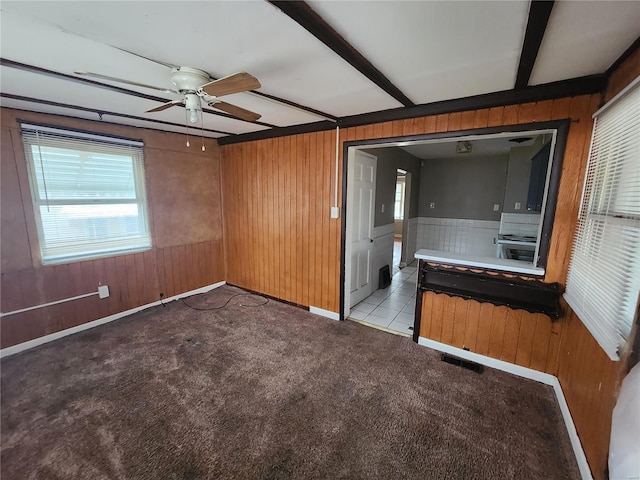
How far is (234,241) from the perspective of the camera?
171 inches

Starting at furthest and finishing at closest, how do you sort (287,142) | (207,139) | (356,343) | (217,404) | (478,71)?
(207,139)
(287,142)
(356,343)
(217,404)
(478,71)

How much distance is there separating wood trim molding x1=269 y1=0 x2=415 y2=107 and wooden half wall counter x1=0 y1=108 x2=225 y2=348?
9.84 feet

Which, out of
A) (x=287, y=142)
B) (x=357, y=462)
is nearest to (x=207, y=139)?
(x=287, y=142)

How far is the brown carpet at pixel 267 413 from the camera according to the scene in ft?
5.04

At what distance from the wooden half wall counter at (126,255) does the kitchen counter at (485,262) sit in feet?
10.6

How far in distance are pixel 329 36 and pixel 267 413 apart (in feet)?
7.68

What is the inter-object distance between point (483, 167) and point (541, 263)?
382 cm

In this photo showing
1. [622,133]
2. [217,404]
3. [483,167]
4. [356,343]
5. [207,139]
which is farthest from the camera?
[483,167]

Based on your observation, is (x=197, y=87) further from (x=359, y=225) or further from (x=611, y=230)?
(x=611, y=230)

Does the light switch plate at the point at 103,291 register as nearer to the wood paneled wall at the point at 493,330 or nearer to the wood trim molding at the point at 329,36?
the wood trim molding at the point at 329,36

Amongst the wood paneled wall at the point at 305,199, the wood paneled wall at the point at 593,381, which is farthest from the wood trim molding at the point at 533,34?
the wood paneled wall at the point at 305,199

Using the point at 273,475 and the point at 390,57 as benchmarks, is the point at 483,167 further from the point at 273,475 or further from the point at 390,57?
the point at 273,475

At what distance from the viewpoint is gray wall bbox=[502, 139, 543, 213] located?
433 centimetres

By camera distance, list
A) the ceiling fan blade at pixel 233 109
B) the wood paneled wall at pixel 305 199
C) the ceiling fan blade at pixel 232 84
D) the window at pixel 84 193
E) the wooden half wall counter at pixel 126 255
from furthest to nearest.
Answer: the window at pixel 84 193
the wooden half wall counter at pixel 126 255
the wood paneled wall at pixel 305 199
the ceiling fan blade at pixel 233 109
the ceiling fan blade at pixel 232 84
